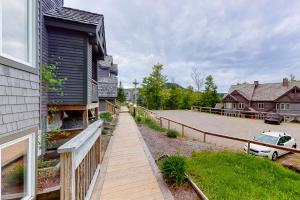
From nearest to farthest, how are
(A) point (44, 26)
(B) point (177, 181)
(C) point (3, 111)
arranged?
1. (C) point (3, 111)
2. (B) point (177, 181)
3. (A) point (44, 26)

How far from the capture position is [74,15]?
868 cm

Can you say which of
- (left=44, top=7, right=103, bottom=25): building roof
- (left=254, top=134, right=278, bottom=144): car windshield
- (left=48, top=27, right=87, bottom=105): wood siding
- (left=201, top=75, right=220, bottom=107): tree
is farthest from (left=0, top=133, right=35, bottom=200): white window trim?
(left=201, top=75, right=220, bottom=107): tree

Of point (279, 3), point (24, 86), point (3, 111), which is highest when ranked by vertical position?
point (279, 3)

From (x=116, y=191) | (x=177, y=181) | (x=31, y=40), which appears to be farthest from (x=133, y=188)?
(x=31, y=40)

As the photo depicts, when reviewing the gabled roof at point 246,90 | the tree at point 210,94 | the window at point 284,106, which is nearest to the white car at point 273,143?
the window at point 284,106

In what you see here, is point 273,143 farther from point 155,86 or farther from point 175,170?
point 155,86

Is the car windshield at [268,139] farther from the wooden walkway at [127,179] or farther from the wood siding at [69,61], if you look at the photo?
the wood siding at [69,61]

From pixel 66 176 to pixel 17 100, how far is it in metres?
1.81

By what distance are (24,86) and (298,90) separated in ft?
140

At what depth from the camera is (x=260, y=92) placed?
132 feet

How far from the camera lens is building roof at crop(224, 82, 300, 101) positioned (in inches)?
1446

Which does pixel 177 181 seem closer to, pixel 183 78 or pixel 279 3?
pixel 279 3

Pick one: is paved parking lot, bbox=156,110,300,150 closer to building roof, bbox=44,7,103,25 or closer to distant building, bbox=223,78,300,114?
building roof, bbox=44,7,103,25

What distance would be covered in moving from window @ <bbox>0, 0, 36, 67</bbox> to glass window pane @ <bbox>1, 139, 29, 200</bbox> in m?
1.63
